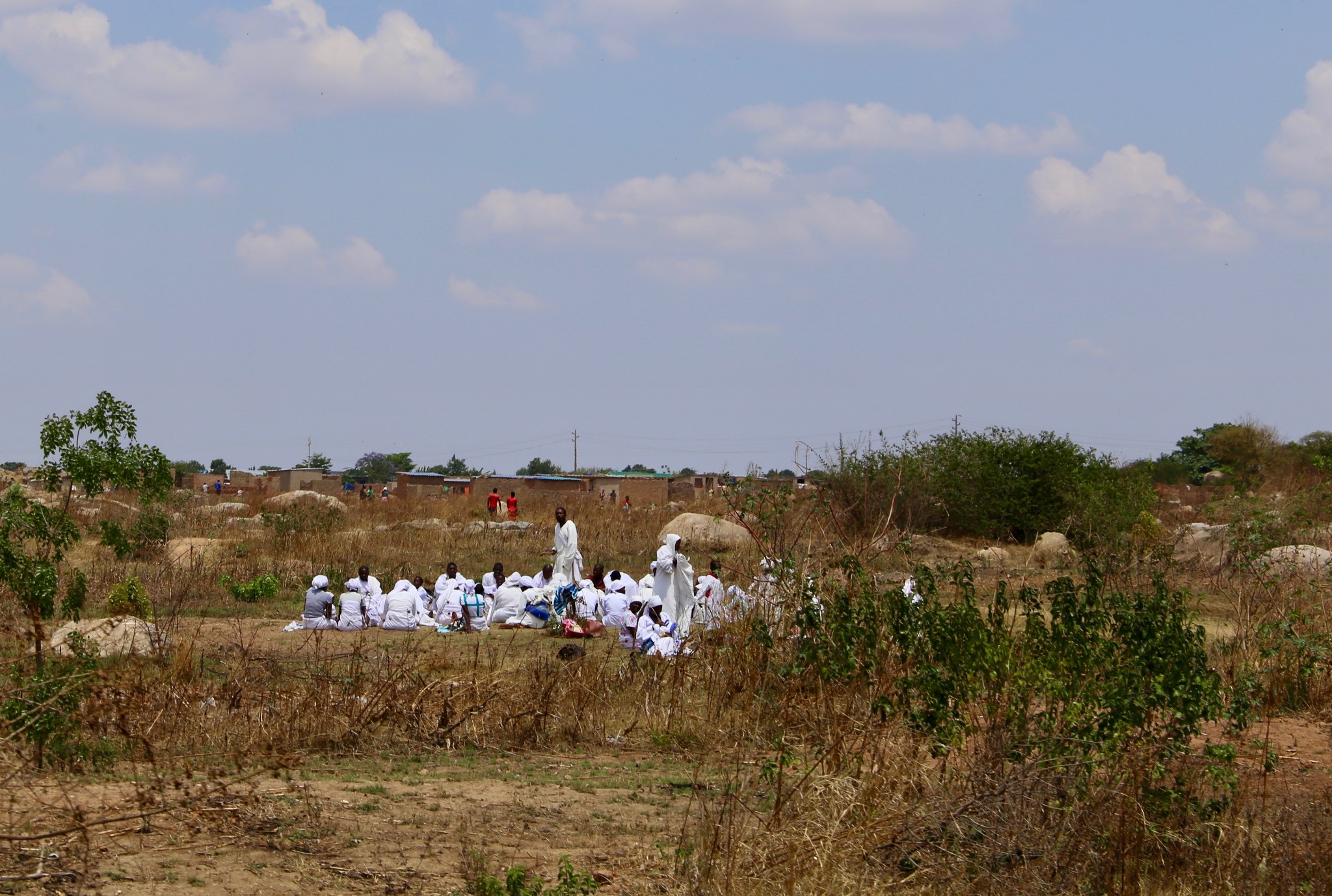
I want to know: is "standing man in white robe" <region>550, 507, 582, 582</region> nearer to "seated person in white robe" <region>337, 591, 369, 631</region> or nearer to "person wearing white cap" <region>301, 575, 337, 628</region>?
"seated person in white robe" <region>337, 591, 369, 631</region>

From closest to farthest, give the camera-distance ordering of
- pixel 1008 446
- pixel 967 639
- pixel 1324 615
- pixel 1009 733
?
pixel 1009 733 → pixel 967 639 → pixel 1324 615 → pixel 1008 446

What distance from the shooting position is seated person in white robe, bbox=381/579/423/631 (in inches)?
615

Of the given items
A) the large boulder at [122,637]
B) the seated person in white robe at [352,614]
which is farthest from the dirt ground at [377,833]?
the seated person in white robe at [352,614]

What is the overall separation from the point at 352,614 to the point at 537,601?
2.34 meters

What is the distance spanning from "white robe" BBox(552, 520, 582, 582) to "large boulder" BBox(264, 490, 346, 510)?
1043 centimetres

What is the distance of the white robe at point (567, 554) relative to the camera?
55.6ft

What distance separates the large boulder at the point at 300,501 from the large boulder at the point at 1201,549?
16.6 m

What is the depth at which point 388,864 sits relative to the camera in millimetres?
5234

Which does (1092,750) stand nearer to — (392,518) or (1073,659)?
(1073,659)

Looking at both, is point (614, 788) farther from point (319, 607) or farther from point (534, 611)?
point (534, 611)

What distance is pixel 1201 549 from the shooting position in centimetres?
2106

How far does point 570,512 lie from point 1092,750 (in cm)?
2289

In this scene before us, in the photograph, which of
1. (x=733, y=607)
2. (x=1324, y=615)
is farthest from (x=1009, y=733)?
(x=1324, y=615)

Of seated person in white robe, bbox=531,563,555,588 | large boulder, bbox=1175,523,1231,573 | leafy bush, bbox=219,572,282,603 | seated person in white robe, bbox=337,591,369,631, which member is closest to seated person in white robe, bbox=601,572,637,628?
seated person in white robe, bbox=531,563,555,588
